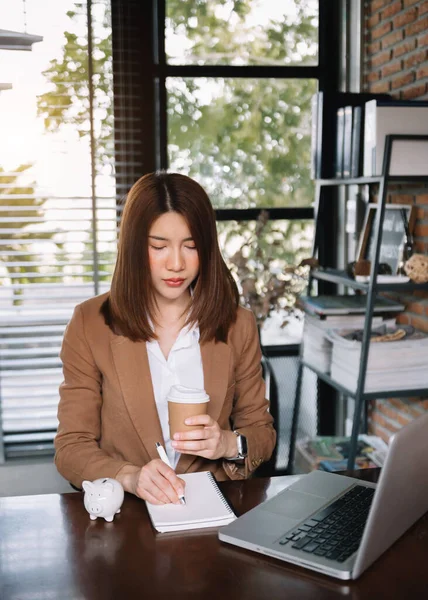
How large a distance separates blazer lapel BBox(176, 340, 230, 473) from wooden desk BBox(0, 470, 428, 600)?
19.7 inches

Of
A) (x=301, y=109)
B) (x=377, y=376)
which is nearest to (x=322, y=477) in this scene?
(x=377, y=376)

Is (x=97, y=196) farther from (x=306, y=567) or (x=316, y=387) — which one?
(x=306, y=567)

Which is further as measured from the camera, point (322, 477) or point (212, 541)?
point (322, 477)

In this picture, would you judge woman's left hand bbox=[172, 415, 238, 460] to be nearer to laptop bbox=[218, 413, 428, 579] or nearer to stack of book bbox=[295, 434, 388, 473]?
laptop bbox=[218, 413, 428, 579]

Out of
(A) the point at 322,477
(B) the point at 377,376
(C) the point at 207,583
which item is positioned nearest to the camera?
(C) the point at 207,583

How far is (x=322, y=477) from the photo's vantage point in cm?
161

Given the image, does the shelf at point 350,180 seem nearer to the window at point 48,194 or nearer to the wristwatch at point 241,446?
the window at point 48,194

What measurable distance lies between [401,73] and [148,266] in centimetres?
175

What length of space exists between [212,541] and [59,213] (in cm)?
233

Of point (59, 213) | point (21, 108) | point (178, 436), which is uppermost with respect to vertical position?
point (21, 108)

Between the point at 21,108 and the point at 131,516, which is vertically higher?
the point at 21,108

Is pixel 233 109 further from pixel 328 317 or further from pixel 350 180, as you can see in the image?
pixel 328 317

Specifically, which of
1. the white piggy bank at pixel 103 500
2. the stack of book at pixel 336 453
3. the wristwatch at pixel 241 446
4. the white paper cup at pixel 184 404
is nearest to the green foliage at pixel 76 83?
the stack of book at pixel 336 453

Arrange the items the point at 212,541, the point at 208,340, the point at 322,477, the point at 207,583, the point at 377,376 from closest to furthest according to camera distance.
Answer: the point at 207,583, the point at 212,541, the point at 322,477, the point at 208,340, the point at 377,376
